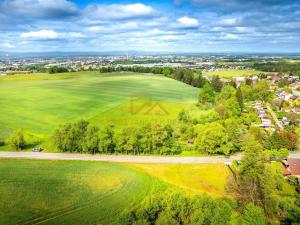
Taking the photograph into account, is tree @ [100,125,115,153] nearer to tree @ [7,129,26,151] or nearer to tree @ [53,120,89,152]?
tree @ [53,120,89,152]

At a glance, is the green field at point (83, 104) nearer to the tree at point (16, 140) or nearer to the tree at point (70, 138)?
the tree at point (16, 140)

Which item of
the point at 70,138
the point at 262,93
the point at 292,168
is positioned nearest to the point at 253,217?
the point at 292,168

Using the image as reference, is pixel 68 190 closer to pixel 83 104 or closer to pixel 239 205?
pixel 239 205

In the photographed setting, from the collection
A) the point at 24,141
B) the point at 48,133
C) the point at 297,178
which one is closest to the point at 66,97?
the point at 48,133

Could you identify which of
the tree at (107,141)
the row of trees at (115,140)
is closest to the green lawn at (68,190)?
the tree at (107,141)

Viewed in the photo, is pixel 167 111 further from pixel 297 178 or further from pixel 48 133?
pixel 297 178

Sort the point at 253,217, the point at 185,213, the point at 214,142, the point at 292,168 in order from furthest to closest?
1. the point at 214,142
2. the point at 292,168
3. the point at 185,213
4. the point at 253,217
